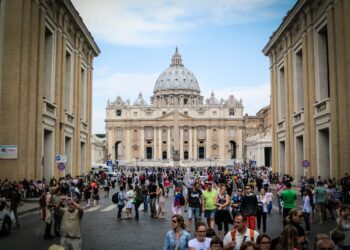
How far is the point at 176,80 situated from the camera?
174m

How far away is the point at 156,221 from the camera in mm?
18438

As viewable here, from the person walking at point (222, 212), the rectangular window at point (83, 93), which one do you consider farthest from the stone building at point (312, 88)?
the rectangular window at point (83, 93)

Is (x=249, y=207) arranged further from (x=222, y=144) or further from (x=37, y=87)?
(x=222, y=144)

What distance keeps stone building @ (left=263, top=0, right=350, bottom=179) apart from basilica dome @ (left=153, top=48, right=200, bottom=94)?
13039cm

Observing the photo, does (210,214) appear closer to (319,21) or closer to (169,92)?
(319,21)

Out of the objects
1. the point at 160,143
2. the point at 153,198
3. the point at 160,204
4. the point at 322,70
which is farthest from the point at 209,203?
the point at 160,143

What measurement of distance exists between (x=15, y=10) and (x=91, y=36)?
18.5 metres

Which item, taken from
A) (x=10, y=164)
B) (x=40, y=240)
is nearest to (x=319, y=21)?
(x=10, y=164)

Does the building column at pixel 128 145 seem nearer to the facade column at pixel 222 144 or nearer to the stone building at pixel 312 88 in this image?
the facade column at pixel 222 144

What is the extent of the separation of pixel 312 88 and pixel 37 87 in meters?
15.5

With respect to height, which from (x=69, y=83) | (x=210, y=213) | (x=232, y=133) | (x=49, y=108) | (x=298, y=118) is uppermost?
(x=232, y=133)

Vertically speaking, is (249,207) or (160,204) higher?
(249,207)

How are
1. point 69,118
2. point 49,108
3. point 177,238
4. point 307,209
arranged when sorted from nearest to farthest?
point 177,238 < point 307,209 < point 49,108 < point 69,118

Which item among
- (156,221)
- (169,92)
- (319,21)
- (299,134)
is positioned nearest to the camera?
(156,221)
